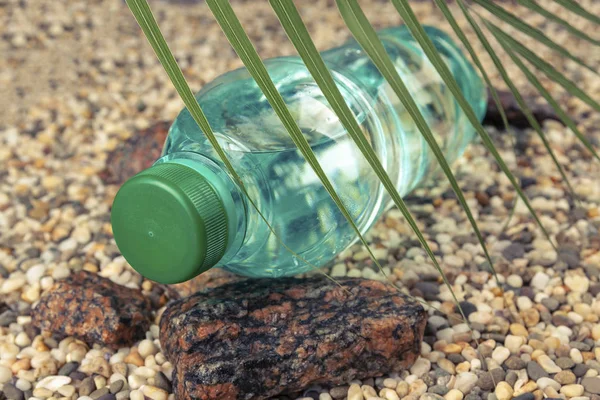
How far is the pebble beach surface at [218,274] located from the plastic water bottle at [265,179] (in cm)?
19

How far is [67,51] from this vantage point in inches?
81.6

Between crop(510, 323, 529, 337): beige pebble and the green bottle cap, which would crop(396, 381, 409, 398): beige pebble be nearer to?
crop(510, 323, 529, 337): beige pebble

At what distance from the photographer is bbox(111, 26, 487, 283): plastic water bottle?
81cm

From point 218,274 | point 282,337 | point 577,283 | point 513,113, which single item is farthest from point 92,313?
point 513,113

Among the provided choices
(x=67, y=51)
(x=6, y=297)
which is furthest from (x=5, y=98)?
(x=6, y=297)

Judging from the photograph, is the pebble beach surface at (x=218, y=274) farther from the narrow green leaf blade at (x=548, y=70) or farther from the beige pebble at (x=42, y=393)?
the narrow green leaf blade at (x=548, y=70)

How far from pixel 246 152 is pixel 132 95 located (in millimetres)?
1044

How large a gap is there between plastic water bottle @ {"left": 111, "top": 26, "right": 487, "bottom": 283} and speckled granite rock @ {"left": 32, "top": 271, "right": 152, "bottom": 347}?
0.20 meters

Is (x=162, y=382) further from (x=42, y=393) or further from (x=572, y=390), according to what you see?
(x=572, y=390)

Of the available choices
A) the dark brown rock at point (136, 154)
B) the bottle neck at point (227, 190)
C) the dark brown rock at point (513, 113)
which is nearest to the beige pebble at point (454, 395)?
the bottle neck at point (227, 190)

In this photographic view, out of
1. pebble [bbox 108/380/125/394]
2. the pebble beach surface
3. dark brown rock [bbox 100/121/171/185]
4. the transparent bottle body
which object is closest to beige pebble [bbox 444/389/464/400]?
the pebble beach surface

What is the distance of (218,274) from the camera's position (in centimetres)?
113

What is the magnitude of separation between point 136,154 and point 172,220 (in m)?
0.70

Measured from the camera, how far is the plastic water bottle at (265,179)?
810mm
